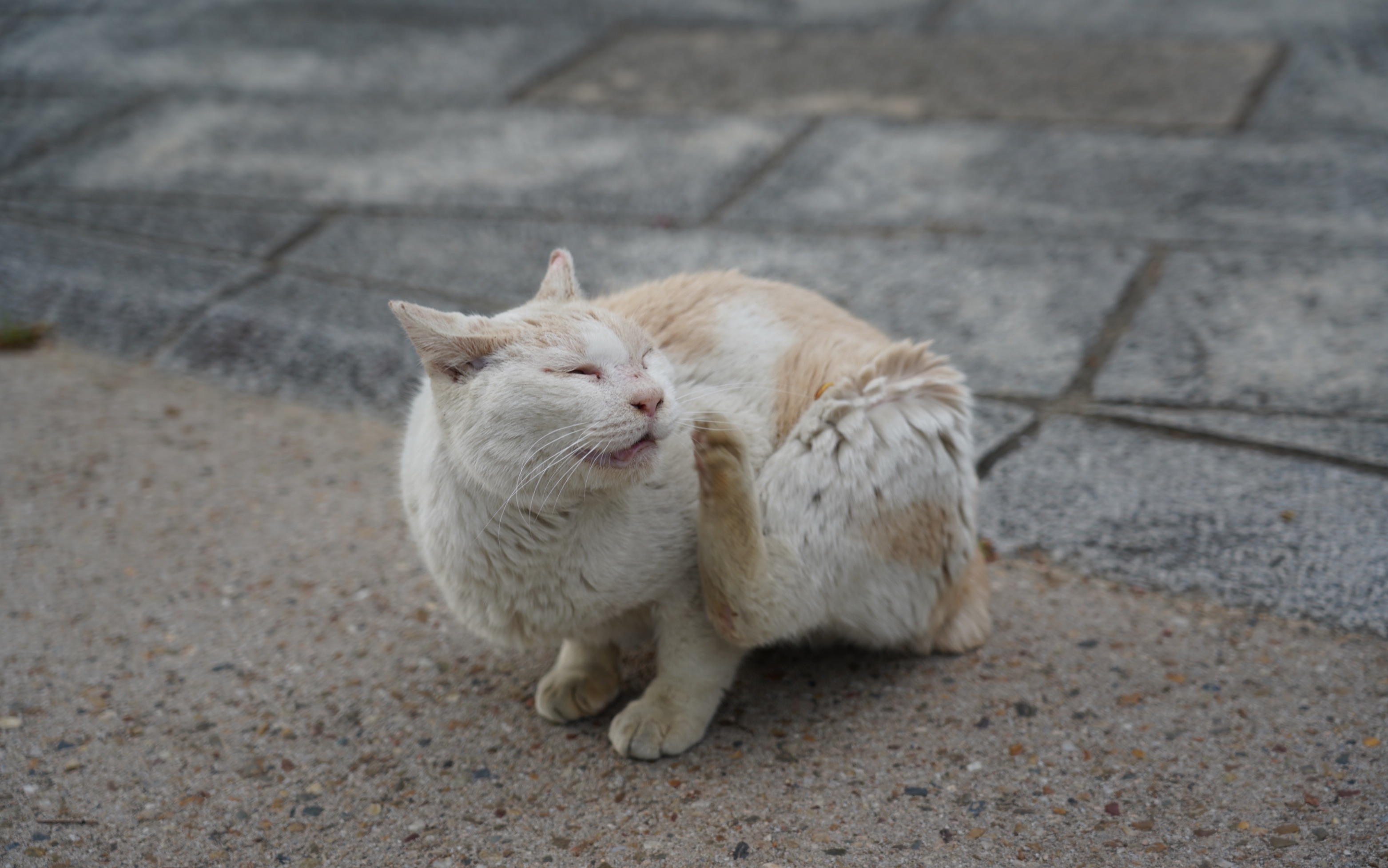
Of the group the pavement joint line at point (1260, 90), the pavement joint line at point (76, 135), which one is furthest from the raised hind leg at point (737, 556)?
the pavement joint line at point (76, 135)

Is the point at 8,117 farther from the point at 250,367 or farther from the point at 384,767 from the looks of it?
the point at 384,767

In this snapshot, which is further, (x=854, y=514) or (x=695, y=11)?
(x=695, y=11)

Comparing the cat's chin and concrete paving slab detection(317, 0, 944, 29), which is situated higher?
the cat's chin

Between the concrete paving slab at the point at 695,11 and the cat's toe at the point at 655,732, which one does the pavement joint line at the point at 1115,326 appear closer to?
the cat's toe at the point at 655,732

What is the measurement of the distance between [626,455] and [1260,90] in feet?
15.7

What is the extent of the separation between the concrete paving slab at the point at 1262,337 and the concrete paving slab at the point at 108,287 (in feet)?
11.4

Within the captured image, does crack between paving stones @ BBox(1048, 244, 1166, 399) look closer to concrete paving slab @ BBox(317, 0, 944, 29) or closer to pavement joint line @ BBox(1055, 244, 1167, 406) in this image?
pavement joint line @ BBox(1055, 244, 1167, 406)

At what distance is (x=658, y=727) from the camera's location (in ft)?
8.22

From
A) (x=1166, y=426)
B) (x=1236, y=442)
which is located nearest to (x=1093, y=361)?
(x=1166, y=426)

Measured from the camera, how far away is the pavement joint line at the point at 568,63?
20.5ft

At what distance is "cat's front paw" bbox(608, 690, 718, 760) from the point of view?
2494mm

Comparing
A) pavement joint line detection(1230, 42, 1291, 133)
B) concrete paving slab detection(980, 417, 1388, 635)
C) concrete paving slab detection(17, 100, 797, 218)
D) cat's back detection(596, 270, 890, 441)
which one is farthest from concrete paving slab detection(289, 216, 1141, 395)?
pavement joint line detection(1230, 42, 1291, 133)

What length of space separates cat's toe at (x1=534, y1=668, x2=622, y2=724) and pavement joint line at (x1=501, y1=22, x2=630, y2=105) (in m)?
4.20

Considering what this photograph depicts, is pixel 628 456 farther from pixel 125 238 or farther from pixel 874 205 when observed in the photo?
pixel 125 238
